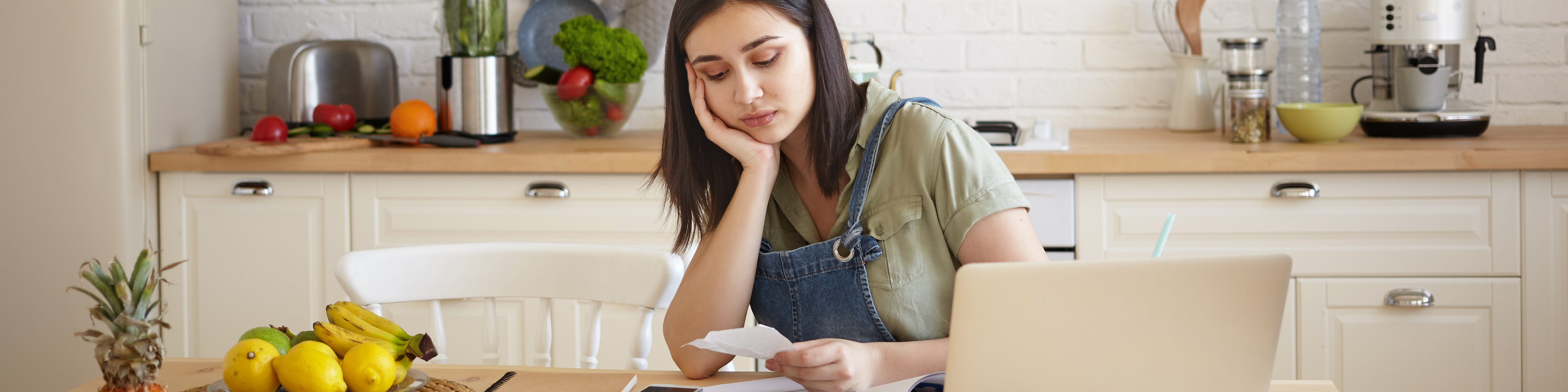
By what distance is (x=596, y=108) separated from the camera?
87.7 inches

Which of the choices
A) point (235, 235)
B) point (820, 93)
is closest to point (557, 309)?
point (235, 235)

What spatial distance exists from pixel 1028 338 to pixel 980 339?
0.03 metres

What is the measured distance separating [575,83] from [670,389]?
138 cm

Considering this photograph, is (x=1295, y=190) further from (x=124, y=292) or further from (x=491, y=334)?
(x=124, y=292)

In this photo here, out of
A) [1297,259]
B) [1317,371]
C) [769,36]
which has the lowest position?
[1317,371]

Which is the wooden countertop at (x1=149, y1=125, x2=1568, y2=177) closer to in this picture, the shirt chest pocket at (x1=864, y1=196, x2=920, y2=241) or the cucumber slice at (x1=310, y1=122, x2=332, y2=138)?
the cucumber slice at (x1=310, y1=122, x2=332, y2=138)

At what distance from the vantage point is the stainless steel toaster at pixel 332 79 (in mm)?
2377

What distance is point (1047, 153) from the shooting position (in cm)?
182

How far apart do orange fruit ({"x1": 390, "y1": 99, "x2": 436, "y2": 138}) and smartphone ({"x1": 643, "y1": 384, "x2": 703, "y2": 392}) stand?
55.5 inches

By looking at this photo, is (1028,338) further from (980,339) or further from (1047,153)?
(1047,153)

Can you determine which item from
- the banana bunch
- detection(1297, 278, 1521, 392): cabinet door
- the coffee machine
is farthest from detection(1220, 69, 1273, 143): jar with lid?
the banana bunch

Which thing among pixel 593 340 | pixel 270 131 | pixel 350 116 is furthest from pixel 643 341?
pixel 350 116

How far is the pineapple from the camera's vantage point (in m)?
0.71

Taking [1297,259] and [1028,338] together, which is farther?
[1297,259]
